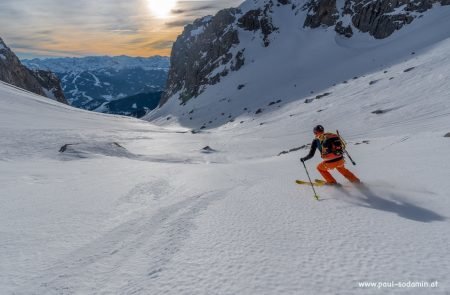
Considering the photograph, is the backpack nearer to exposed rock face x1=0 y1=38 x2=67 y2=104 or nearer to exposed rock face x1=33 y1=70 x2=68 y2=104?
exposed rock face x1=0 y1=38 x2=67 y2=104

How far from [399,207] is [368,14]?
10021 centimetres

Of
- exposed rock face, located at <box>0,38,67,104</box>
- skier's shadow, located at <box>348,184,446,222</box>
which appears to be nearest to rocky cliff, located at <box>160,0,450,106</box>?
exposed rock face, located at <box>0,38,67,104</box>

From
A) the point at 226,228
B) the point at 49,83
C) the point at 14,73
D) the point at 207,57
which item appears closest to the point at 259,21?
the point at 207,57

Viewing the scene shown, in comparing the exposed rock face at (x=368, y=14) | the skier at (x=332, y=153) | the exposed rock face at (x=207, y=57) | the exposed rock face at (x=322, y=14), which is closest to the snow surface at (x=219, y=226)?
the skier at (x=332, y=153)

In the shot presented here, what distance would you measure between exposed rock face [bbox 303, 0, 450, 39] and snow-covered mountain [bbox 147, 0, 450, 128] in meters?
0.25

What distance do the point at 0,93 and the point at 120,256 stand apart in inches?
1517

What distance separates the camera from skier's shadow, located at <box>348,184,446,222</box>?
668 cm

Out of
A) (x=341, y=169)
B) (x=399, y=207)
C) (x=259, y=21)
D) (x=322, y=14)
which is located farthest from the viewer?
(x=259, y=21)

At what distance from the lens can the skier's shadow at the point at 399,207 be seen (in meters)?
6.68

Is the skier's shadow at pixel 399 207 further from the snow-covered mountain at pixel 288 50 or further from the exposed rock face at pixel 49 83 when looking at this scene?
the exposed rock face at pixel 49 83

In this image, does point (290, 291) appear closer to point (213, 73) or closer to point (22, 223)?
point (22, 223)

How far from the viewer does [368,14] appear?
306 ft

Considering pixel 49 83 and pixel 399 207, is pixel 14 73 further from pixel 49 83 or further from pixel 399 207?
pixel 399 207

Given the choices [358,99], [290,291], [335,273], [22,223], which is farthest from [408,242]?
[358,99]
